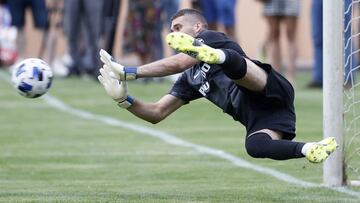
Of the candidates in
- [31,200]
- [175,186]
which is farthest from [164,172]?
[31,200]

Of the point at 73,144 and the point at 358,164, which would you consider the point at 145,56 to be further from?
the point at 358,164

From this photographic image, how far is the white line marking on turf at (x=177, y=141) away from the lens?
9.30m

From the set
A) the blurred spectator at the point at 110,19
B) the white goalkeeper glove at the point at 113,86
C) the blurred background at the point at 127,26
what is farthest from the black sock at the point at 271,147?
the blurred spectator at the point at 110,19

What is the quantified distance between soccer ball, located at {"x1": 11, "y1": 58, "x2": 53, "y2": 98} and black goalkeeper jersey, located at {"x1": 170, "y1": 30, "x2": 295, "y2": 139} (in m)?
1.24

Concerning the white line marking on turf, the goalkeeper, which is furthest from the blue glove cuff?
the white line marking on turf

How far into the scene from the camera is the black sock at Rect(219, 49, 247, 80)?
7930mm

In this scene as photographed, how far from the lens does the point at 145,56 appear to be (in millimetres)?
20344

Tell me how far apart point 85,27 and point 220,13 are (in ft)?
12.8

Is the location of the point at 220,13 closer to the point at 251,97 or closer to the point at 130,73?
the point at 251,97

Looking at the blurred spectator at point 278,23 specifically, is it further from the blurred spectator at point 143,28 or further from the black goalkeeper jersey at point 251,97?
the black goalkeeper jersey at point 251,97

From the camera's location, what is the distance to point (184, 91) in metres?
9.21

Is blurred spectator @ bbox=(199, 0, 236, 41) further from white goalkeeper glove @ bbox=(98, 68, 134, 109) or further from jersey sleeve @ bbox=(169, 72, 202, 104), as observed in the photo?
white goalkeeper glove @ bbox=(98, 68, 134, 109)

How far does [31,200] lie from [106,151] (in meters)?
3.72

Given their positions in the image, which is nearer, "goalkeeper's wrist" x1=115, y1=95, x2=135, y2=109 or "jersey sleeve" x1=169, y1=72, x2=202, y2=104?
"goalkeeper's wrist" x1=115, y1=95, x2=135, y2=109
